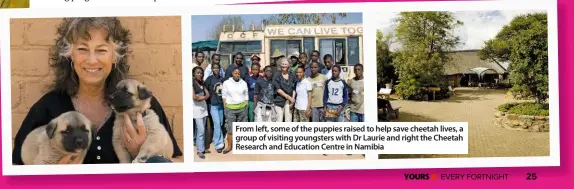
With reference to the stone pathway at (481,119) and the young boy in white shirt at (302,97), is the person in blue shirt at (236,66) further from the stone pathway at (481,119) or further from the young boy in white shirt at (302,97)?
the stone pathway at (481,119)

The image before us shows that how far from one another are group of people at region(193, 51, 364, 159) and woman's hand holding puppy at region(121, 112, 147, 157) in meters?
0.47

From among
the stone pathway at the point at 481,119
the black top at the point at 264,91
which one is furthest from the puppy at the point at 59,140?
the stone pathway at the point at 481,119

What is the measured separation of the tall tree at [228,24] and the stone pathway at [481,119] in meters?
1.64

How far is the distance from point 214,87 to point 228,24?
22.4 inches

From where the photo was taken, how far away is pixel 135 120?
459 cm

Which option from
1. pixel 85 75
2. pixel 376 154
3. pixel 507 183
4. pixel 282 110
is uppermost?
pixel 85 75

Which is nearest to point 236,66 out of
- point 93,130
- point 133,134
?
point 133,134

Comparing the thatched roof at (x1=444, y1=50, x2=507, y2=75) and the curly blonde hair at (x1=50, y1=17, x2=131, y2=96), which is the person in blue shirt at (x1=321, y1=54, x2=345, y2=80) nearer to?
the thatched roof at (x1=444, y1=50, x2=507, y2=75)

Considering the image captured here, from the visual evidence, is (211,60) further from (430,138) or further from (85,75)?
(430,138)

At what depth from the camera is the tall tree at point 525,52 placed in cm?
469

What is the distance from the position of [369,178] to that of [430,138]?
2.17ft

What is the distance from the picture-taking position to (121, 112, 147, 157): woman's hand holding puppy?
4.57 meters

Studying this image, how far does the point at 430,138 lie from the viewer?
4707 mm

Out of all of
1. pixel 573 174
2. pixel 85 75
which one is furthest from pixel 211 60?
pixel 573 174
